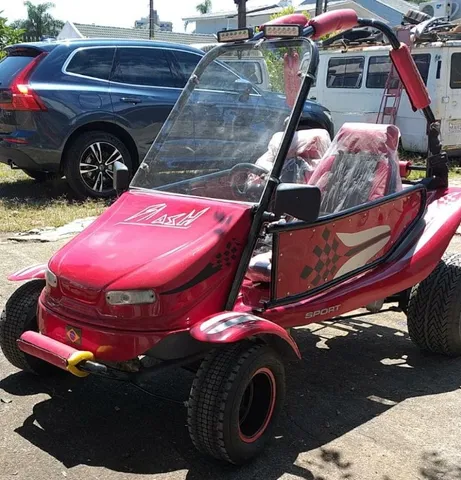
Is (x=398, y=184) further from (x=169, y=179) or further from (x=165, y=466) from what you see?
(x=165, y=466)

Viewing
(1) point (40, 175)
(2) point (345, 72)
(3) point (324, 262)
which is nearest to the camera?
(3) point (324, 262)

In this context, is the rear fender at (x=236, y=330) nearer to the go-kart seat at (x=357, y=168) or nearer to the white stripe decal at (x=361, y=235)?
the white stripe decal at (x=361, y=235)

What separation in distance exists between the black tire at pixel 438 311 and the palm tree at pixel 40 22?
60.5 metres

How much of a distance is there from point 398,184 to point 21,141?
16.8ft

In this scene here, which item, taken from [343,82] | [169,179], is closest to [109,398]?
[169,179]

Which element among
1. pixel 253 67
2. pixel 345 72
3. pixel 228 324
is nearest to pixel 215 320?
pixel 228 324

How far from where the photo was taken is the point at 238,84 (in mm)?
4035

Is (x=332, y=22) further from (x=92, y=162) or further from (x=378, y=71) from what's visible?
(x=378, y=71)

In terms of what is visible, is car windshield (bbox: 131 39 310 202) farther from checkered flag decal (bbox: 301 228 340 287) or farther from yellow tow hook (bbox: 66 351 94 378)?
yellow tow hook (bbox: 66 351 94 378)

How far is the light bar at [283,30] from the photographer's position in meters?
3.73

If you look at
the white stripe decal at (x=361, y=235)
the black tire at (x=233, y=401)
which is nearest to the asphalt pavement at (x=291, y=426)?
the black tire at (x=233, y=401)

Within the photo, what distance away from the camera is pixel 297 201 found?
3.24 metres

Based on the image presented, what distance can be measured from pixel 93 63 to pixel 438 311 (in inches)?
230

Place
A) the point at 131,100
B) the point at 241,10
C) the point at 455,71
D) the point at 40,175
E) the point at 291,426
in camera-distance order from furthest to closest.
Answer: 1. the point at 241,10
2. the point at 455,71
3. the point at 40,175
4. the point at 131,100
5. the point at 291,426
